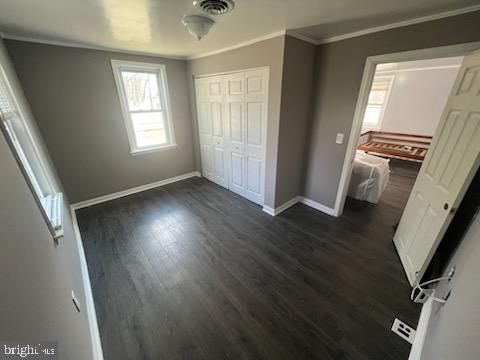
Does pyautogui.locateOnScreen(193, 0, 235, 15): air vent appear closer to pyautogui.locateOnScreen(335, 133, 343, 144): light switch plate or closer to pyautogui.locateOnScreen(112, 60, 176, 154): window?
pyautogui.locateOnScreen(335, 133, 343, 144): light switch plate

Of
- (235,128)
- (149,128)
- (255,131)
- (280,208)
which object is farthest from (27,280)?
(149,128)

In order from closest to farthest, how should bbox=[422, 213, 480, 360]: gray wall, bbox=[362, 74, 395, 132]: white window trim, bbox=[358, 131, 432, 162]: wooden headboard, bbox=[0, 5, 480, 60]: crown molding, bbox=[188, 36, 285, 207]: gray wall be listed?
1. bbox=[422, 213, 480, 360]: gray wall
2. bbox=[0, 5, 480, 60]: crown molding
3. bbox=[188, 36, 285, 207]: gray wall
4. bbox=[358, 131, 432, 162]: wooden headboard
5. bbox=[362, 74, 395, 132]: white window trim

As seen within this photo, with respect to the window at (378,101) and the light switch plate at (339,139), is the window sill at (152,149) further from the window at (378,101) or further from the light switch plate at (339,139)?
the window at (378,101)

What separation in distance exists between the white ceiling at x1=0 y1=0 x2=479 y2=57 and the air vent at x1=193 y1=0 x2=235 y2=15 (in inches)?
2.6

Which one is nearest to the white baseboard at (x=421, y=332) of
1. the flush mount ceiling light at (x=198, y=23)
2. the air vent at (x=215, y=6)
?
the air vent at (x=215, y=6)

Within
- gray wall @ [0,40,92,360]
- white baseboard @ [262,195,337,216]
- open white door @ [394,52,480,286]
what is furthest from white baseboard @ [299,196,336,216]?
gray wall @ [0,40,92,360]

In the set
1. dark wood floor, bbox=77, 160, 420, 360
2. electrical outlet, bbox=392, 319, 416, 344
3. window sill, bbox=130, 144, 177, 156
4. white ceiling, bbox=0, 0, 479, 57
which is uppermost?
white ceiling, bbox=0, 0, 479, 57

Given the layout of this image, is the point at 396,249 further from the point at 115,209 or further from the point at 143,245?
the point at 115,209

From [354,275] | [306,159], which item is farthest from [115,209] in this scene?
[354,275]

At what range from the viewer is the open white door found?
4.79 feet

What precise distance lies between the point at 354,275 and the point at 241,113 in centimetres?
252

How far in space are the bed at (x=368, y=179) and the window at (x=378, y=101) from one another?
3343 mm

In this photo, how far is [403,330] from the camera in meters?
1.50

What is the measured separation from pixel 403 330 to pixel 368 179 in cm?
222
